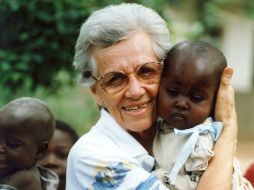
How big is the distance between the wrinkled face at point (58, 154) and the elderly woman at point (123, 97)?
1206mm

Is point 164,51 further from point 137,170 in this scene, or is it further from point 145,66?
point 137,170

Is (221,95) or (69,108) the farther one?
(69,108)

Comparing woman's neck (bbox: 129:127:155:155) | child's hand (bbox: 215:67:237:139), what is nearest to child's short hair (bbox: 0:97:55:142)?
woman's neck (bbox: 129:127:155:155)

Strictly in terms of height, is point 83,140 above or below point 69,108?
above

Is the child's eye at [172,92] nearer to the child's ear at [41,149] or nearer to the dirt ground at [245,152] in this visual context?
the child's ear at [41,149]

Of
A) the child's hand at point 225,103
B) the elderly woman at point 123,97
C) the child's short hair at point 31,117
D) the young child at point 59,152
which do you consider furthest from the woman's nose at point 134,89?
the young child at point 59,152

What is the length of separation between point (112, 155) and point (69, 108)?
667 cm

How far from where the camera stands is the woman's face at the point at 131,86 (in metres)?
3.20

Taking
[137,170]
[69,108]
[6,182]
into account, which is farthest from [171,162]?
[69,108]

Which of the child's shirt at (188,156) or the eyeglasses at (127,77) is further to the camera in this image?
the eyeglasses at (127,77)

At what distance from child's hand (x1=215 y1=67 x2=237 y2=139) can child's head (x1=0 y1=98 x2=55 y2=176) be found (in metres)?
1.15

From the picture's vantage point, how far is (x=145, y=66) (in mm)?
3211

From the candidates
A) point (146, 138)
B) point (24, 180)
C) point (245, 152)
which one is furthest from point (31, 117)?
point (245, 152)

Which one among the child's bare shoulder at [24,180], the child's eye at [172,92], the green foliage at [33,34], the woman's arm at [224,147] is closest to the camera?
the woman's arm at [224,147]
